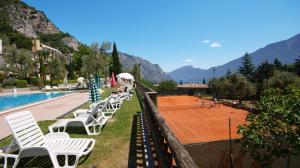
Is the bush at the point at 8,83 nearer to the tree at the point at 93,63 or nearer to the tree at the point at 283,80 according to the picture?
the tree at the point at 93,63

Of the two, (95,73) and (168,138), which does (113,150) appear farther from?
(95,73)

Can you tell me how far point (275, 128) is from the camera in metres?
6.05

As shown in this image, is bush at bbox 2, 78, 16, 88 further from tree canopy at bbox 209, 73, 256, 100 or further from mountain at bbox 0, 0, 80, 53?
mountain at bbox 0, 0, 80, 53

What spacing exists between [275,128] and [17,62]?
4708 centimetres

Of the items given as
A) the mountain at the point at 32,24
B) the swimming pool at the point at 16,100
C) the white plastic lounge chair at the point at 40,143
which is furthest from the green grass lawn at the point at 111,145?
the mountain at the point at 32,24

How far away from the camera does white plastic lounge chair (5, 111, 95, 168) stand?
4.06m

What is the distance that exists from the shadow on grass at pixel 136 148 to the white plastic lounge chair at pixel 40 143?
82 centimetres

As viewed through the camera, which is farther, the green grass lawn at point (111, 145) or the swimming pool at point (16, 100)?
the swimming pool at point (16, 100)

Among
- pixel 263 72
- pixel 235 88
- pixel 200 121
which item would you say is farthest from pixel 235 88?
pixel 263 72

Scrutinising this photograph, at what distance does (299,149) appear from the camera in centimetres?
557

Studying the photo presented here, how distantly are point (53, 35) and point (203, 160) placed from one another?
159m

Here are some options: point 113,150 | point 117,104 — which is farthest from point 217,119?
point 113,150

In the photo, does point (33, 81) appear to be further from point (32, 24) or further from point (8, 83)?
point (32, 24)

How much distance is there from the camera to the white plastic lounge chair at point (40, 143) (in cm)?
406
